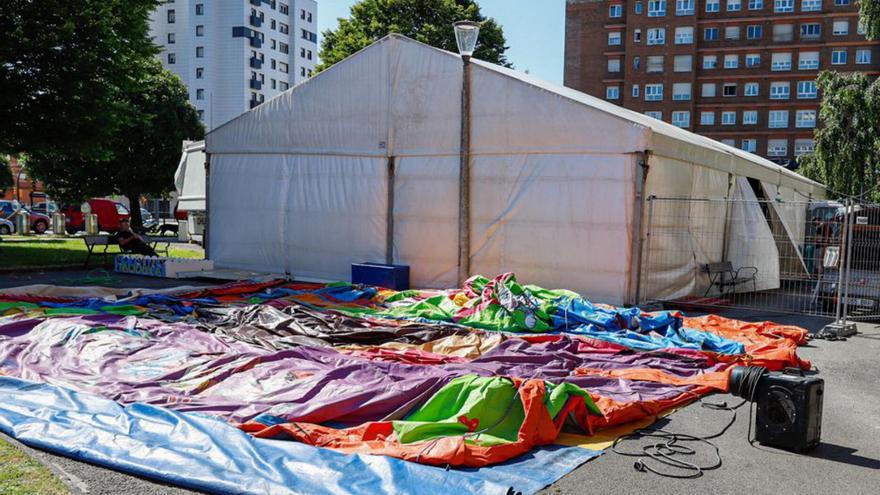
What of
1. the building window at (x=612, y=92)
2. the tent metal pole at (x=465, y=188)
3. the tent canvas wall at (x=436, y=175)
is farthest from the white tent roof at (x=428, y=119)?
the building window at (x=612, y=92)

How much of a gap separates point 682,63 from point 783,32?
8683 millimetres

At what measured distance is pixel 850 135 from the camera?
97.3ft

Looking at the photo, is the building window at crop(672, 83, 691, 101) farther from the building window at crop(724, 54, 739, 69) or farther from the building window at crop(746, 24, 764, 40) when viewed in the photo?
the building window at crop(746, 24, 764, 40)

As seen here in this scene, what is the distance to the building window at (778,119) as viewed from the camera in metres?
58.5

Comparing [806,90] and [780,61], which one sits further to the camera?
[780,61]

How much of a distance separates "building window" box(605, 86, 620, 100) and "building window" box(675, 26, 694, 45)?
6.42 m

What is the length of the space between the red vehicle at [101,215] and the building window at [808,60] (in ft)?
179

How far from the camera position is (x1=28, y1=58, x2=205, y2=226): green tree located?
3338 centimetres

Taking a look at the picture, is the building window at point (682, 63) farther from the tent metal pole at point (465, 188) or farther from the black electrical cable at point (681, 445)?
the black electrical cable at point (681, 445)

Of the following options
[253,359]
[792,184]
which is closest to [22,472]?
[253,359]

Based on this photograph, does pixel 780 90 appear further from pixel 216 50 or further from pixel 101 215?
pixel 101 215

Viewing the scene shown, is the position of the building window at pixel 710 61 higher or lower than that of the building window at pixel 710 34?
lower

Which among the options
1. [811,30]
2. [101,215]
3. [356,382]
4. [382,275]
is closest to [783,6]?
[811,30]

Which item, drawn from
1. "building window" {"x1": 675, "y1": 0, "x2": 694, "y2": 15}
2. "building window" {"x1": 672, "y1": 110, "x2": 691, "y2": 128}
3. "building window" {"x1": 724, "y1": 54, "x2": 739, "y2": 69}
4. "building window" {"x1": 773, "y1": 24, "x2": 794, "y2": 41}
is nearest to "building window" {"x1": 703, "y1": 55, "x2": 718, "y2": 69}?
"building window" {"x1": 724, "y1": 54, "x2": 739, "y2": 69}
